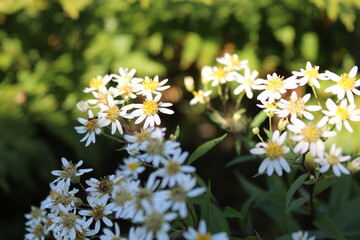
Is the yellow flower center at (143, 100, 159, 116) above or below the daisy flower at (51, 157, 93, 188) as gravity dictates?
above

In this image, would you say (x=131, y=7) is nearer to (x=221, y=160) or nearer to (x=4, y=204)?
(x=221, y=160)

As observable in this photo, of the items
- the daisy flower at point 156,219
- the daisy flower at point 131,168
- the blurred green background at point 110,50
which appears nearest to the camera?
the daisy flower at point 156,219

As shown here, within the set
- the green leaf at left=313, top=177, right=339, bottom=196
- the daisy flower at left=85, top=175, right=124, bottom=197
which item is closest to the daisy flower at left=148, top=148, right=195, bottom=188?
the daisy flower at left=85, top=175, right=124, bottom=197

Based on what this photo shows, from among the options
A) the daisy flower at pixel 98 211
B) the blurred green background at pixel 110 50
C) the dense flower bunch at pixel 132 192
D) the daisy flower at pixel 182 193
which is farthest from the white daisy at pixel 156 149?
the blurred green background at pixel 110 50

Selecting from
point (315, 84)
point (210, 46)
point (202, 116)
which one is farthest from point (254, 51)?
point (315, 84)

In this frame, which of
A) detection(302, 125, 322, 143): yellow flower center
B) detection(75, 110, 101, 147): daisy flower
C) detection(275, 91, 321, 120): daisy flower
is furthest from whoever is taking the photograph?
detection(75, 110, 101, 147): daisy flower

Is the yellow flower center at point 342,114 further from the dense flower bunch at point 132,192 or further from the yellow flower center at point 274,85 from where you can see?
the dense flower bunch at point 132,192

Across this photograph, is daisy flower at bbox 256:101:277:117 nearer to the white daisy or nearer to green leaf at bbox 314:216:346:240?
the white daisy
